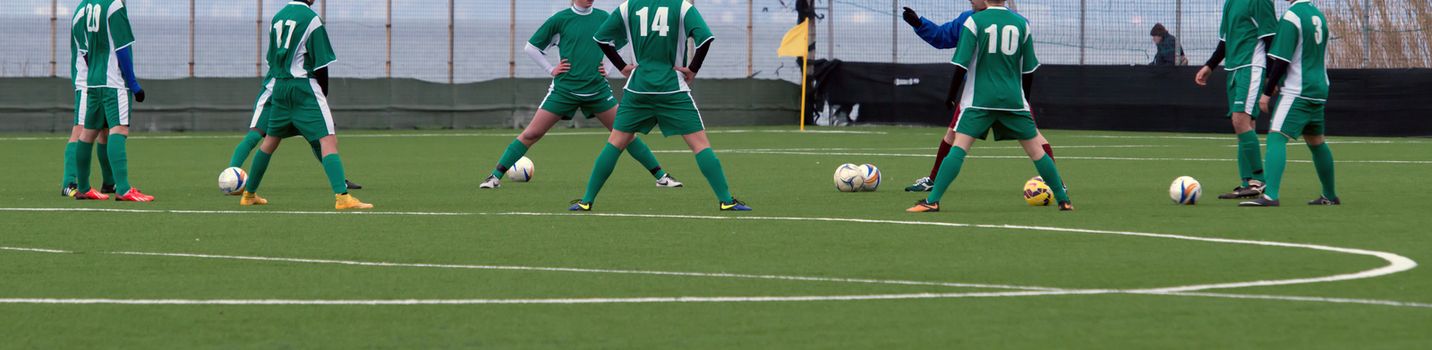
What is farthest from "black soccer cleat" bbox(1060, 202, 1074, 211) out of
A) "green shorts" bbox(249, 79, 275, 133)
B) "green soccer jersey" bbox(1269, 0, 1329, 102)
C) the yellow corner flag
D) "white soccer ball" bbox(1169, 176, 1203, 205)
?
the yellow corner flag

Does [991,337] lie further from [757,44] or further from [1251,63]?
[757,44]

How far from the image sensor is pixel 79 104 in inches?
530

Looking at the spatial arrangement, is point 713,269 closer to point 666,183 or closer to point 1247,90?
point 1247,90

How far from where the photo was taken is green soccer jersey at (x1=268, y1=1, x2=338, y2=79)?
12250 millimetres

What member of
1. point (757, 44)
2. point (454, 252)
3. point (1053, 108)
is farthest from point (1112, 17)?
point (454, 252)

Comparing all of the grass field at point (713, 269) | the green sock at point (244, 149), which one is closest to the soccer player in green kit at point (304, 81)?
the grass field at point (713, 269)

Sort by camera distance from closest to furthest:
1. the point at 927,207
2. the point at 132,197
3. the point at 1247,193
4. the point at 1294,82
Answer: the point at 927,207 → the point at 1294,82 → the point at 1247,193 → the point at 132,197

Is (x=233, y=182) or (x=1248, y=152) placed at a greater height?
(x=1248, y=152)

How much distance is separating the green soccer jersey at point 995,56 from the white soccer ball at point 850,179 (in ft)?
7.54

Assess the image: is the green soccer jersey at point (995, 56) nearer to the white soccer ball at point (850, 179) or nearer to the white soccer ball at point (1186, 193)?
the white soccer ball at point (1186, 193)

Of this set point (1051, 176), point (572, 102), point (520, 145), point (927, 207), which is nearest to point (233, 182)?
point (520, 145)

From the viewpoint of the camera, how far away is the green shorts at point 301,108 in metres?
12.3

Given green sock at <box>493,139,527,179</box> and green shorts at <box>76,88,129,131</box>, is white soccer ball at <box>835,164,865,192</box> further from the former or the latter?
green shorts at <box>76,88,129,131</box>

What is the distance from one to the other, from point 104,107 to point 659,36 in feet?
13.5
